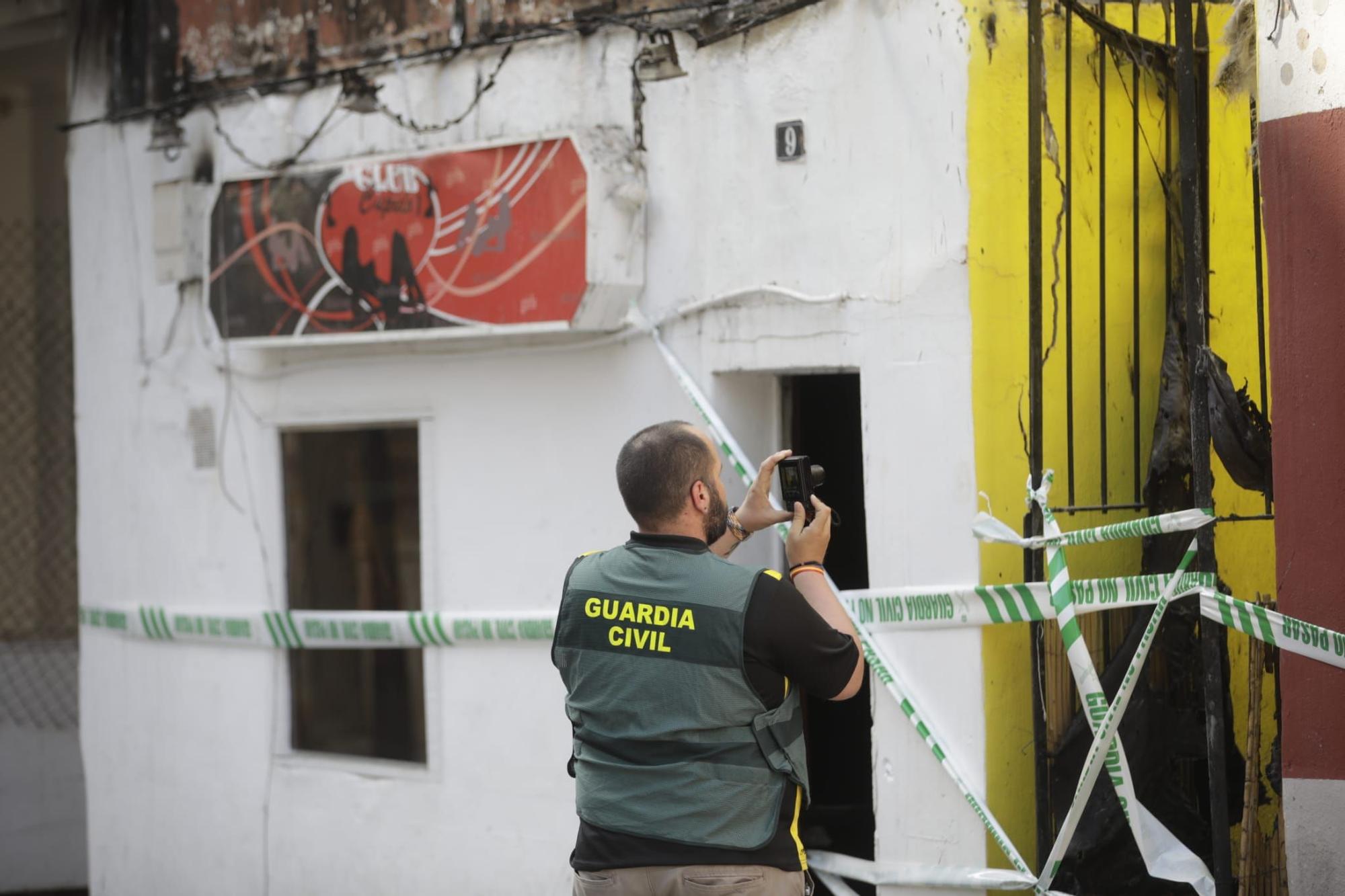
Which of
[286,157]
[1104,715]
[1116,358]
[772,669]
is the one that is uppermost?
[286,157]

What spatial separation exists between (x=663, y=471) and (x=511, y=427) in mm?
2663

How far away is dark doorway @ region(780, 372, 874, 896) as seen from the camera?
20.8 ft

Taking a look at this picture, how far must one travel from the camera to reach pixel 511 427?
604 centimetres

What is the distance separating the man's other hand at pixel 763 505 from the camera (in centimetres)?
371

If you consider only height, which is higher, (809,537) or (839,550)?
(809,537)

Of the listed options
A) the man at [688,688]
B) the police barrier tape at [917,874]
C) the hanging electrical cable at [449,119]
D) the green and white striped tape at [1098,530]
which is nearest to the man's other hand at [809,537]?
the man at [688,688]

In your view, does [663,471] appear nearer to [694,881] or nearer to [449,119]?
→ [694,881]

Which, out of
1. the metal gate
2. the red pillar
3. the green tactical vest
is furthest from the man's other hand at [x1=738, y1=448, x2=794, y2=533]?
the red pillar

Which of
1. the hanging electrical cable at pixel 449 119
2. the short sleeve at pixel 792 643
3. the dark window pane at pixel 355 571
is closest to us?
the short sleeve at pixel 792 643

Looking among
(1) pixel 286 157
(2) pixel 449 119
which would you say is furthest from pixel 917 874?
(1) pixel 286 157

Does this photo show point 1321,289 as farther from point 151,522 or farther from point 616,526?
point 151,522

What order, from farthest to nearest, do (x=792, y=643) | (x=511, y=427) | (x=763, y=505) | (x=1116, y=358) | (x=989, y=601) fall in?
(x=511, y=427) → (x=1116, y=358) → (x=989, y=601) → (x=763, y=505) → (x=792, y=643)

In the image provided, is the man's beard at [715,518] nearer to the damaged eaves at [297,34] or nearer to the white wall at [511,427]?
the white wall at [511,427]

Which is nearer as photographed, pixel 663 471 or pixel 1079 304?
pixel 663 471
